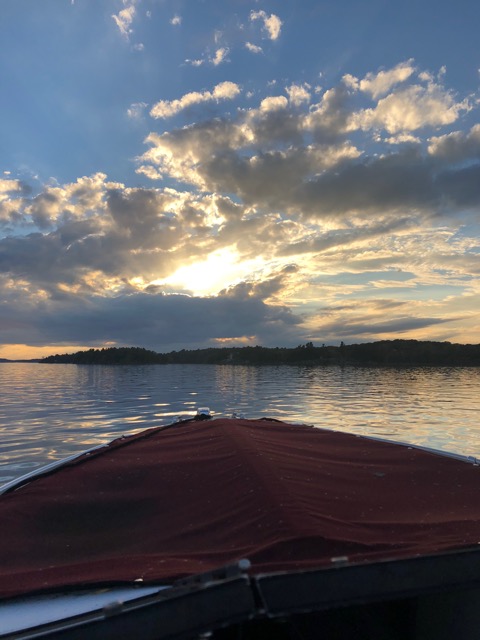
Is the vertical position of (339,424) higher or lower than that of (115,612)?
lower

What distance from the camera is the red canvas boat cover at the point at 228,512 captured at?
286 centimetres

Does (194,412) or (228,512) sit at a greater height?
(228,512)

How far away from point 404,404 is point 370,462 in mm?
21978

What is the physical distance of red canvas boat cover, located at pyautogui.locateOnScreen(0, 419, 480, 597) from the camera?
9.39 feet

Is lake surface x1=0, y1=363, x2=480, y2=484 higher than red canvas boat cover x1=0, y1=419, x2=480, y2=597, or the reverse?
red canvas boat cover x1=0, y1=419, x2=480, y2=597

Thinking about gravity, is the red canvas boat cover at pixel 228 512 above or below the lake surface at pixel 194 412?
above

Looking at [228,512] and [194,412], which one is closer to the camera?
[228,512]

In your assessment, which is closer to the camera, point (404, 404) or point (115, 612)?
point (115, 612)

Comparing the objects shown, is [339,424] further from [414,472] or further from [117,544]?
[117,544]

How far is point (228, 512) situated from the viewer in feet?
12.1

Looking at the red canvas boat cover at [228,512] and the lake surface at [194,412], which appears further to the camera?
the lake surface at [194,412]

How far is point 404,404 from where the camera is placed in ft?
84.9

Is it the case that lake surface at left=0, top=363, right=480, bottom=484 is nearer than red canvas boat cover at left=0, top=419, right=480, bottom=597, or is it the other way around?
red canvas boat cover at left=0, top=419, right=480, bottom=597

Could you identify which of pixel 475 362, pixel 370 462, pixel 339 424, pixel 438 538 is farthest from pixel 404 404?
pixel 475 362
